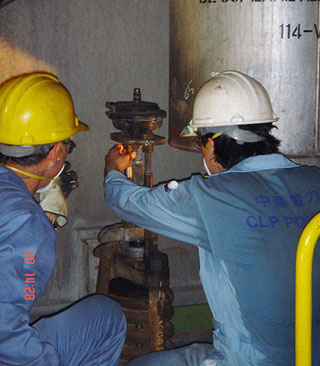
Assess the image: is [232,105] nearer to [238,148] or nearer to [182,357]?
[238,148]

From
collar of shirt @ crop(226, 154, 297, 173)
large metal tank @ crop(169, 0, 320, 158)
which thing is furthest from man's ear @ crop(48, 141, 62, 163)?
large metal tank @ crop(169, 0, 320, 158)

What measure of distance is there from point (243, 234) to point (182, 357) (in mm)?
569

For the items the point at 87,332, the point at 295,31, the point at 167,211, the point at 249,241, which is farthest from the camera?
the point at 295,31

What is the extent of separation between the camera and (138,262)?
2.80 metres

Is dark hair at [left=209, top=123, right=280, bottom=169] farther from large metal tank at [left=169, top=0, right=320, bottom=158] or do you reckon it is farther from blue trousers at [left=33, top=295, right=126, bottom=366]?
blue trousers at [left=33, top=295, right=126, bottom=366]

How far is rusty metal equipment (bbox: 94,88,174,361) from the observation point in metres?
2.60

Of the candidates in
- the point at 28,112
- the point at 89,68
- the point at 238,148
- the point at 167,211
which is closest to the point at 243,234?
the point at 167,211

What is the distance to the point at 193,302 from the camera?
3816 mm

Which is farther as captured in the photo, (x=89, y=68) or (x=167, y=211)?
(x=89, y=68)

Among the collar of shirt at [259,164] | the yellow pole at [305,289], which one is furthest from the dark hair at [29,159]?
the yellow pole at [305,289]

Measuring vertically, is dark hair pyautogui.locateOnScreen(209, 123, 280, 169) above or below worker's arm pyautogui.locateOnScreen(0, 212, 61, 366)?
above

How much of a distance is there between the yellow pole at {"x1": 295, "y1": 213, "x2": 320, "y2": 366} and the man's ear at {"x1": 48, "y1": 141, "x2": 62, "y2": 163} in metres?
1.03

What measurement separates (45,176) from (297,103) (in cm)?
125

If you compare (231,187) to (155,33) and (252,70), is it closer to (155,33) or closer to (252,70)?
(252,70)
